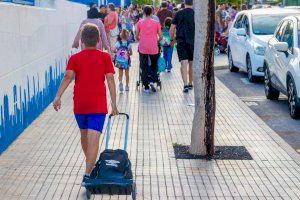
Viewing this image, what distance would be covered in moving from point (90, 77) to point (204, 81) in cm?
233

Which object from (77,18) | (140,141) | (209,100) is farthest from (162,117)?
(77,18)

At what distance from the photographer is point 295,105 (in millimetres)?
12461

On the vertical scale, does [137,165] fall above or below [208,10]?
below

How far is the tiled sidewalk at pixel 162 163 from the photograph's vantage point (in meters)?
7.55

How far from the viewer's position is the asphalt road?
11555 millimetres

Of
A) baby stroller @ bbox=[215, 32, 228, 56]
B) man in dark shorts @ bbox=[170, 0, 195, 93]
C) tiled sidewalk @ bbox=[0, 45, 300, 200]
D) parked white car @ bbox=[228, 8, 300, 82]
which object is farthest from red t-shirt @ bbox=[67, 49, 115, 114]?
baby stroller @ bbox=[215, 32, 228, 56]

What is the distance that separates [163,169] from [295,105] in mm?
4603

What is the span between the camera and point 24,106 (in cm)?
1095

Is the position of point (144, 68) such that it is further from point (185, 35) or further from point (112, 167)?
point (112, 167)

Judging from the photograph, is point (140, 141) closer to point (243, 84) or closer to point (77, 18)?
point (243, 84)

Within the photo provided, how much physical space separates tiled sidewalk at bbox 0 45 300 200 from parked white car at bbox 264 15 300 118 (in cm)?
87

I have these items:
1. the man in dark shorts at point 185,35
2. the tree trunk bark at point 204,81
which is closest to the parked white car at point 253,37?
the man in dark shorts at point 185,35

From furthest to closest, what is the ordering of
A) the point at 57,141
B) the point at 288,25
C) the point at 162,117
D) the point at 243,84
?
the point at 243,84 < the point at 288,25 < the point at 162,117 < the point at 57,141

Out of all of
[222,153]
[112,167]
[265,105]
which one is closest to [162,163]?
[222,153]
